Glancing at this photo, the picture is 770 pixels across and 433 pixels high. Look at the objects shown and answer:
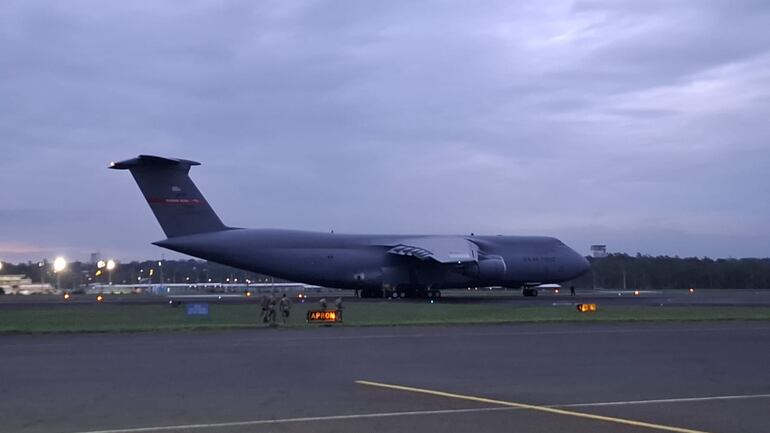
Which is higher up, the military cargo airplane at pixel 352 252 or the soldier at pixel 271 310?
the military cargo airplane at pixel 352 252

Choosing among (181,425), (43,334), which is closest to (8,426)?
(181,425)

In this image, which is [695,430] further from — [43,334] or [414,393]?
[43,334]

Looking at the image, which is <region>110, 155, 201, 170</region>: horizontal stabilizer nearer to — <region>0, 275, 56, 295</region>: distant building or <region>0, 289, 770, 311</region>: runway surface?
<region>0, 289, 770, 311</region>: runway surface

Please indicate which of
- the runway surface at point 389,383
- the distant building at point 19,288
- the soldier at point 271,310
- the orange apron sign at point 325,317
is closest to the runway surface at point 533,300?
the orange apron sign at point 325,317

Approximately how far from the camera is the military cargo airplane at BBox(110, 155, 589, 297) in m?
52.8

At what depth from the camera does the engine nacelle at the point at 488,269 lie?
60.4 m

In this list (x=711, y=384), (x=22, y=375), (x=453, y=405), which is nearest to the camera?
(x=453, y=405)

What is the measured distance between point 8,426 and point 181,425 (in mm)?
2211

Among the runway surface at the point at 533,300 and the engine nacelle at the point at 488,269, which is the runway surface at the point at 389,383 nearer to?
the runway surface at the point at 533,300

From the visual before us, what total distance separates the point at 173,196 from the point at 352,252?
39.2 feet

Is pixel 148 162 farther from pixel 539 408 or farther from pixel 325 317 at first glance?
pixel 539 408

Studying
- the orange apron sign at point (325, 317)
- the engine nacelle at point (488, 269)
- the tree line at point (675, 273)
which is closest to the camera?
the orange apron sign at point (325, 317)

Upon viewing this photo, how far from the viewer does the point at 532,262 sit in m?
64.7

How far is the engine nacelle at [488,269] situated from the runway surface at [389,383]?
33.5m
